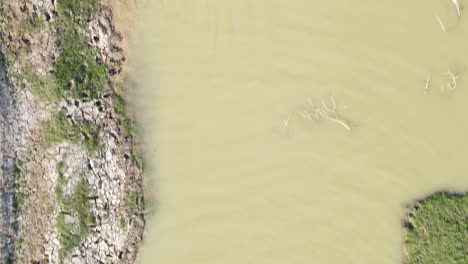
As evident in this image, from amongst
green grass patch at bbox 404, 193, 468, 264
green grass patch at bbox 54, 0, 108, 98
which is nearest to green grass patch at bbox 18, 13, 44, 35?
green grass patch at bbox 54, 0, 108, 98

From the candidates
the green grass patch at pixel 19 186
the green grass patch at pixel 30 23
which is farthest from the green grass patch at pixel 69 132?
the green grass patch at pixel 30 23

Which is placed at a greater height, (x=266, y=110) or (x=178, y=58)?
(x=178, y=58)

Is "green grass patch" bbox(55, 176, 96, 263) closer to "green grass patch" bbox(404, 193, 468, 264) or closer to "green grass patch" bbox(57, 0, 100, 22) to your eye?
"green grass patch" bbox(57, 0, 100, 22)

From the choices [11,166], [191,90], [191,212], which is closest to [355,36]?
[191,90]

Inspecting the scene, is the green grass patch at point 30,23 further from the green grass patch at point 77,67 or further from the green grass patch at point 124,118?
the green grass patch at point 124,118

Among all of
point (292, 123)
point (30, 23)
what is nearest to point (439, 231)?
point (292, 123)

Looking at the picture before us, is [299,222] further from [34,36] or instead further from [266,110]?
[34,36]
